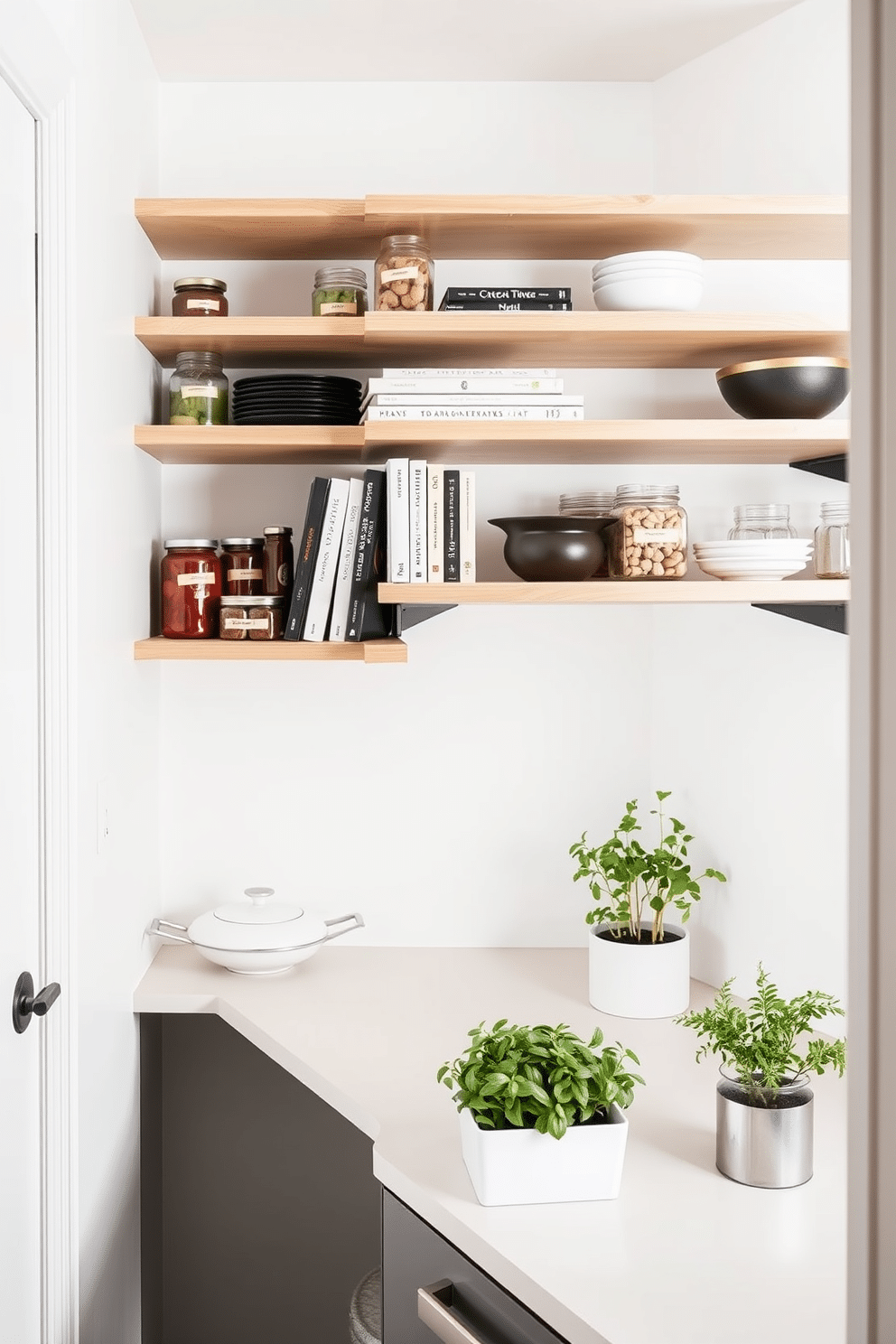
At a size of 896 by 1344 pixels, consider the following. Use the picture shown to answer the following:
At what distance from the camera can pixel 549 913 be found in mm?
2133

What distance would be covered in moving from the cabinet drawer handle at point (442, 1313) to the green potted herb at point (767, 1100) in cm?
35

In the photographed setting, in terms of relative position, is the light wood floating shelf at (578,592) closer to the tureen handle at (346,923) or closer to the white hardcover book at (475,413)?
the white hardcover book at (475,413)

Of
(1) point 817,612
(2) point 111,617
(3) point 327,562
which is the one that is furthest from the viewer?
(3) point 327,562

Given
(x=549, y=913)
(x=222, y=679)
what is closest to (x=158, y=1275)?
(x=549, y=913)

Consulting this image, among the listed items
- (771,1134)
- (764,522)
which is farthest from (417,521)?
(771,1134)

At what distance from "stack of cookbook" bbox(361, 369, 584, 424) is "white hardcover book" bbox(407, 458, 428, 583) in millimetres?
90

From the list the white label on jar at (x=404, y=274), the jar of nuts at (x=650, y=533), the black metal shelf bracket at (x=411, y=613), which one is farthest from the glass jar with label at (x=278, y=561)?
the jar of nuts at (x=650, y=533)

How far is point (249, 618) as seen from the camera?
6.08 ft

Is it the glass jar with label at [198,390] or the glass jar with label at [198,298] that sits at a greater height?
the glass jar with label at [198,298]

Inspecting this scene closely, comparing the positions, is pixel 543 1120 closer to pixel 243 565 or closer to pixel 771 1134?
pixel 771 1134

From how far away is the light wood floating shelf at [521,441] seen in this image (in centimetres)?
175

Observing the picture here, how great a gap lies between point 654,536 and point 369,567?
1.57ft

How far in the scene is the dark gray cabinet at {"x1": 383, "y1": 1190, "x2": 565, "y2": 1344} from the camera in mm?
1104

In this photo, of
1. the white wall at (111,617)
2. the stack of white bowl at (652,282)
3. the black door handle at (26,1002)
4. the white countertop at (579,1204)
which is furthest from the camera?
the stack of white bowl at (652,282)
